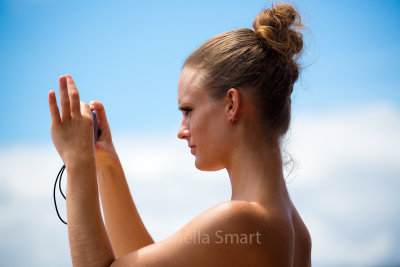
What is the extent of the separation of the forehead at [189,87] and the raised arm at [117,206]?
1.14ft

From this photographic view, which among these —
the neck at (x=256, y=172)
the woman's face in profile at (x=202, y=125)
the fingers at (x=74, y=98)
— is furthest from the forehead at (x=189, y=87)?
the fingers at (x=74, y=98)

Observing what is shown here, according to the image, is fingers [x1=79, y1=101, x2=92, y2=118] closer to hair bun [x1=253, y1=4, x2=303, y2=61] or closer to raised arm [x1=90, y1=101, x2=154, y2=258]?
raised arm [x1=90, y1=101, x2=154, y2=258]

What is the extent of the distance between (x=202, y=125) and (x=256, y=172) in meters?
0.21

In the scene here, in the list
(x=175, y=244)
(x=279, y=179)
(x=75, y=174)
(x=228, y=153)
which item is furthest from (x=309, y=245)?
(x=75, y=174)

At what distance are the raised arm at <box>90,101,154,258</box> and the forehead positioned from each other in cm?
35

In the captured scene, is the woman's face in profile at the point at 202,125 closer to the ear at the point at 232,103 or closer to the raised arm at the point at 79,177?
the ear at the point at 232,103

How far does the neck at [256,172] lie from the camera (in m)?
1.29

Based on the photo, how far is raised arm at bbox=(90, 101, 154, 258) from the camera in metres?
1.65

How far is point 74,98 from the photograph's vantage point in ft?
4.26

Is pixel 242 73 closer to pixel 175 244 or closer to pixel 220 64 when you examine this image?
pixel 220 64

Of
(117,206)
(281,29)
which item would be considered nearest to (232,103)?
(281,29)

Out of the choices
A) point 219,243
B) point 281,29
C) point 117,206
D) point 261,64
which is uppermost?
point 281,29

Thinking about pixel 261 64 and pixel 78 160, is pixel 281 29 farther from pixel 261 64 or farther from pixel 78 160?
pixel 78 160

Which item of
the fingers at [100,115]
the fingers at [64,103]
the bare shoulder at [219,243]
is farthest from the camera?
the fingers at [100,115]
